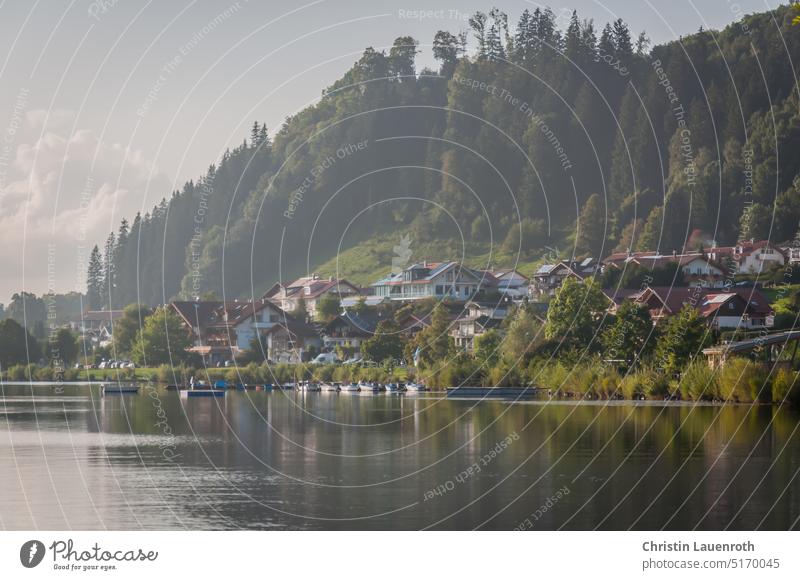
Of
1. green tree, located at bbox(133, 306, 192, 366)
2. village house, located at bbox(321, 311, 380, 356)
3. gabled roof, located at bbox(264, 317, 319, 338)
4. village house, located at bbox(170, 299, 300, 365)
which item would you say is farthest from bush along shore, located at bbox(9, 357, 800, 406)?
village house, located at bbox(170, 299, 300, 365)

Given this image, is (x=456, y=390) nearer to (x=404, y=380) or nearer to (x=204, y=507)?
(x=404, y=380)

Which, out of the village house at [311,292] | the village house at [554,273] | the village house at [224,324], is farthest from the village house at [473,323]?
the village house at [311,292]

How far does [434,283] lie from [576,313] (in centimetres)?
5770

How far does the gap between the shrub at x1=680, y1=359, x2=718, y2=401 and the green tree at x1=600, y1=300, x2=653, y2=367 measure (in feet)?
25.4

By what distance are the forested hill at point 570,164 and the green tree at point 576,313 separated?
43494 millimetres

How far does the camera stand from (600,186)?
17562 centimetres

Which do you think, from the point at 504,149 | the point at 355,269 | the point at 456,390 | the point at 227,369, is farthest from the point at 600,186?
the point at 456,390

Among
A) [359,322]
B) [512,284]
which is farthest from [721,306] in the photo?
[512,284]

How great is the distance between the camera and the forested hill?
14175cm

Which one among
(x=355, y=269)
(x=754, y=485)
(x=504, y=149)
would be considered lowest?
(x=754, y=485)

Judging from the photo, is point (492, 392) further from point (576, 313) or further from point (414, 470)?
point (414, 470)

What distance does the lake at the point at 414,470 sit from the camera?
31250 millimetres

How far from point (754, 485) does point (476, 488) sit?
7.35m

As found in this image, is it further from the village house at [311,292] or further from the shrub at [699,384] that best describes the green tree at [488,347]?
the village house at [311,292]
